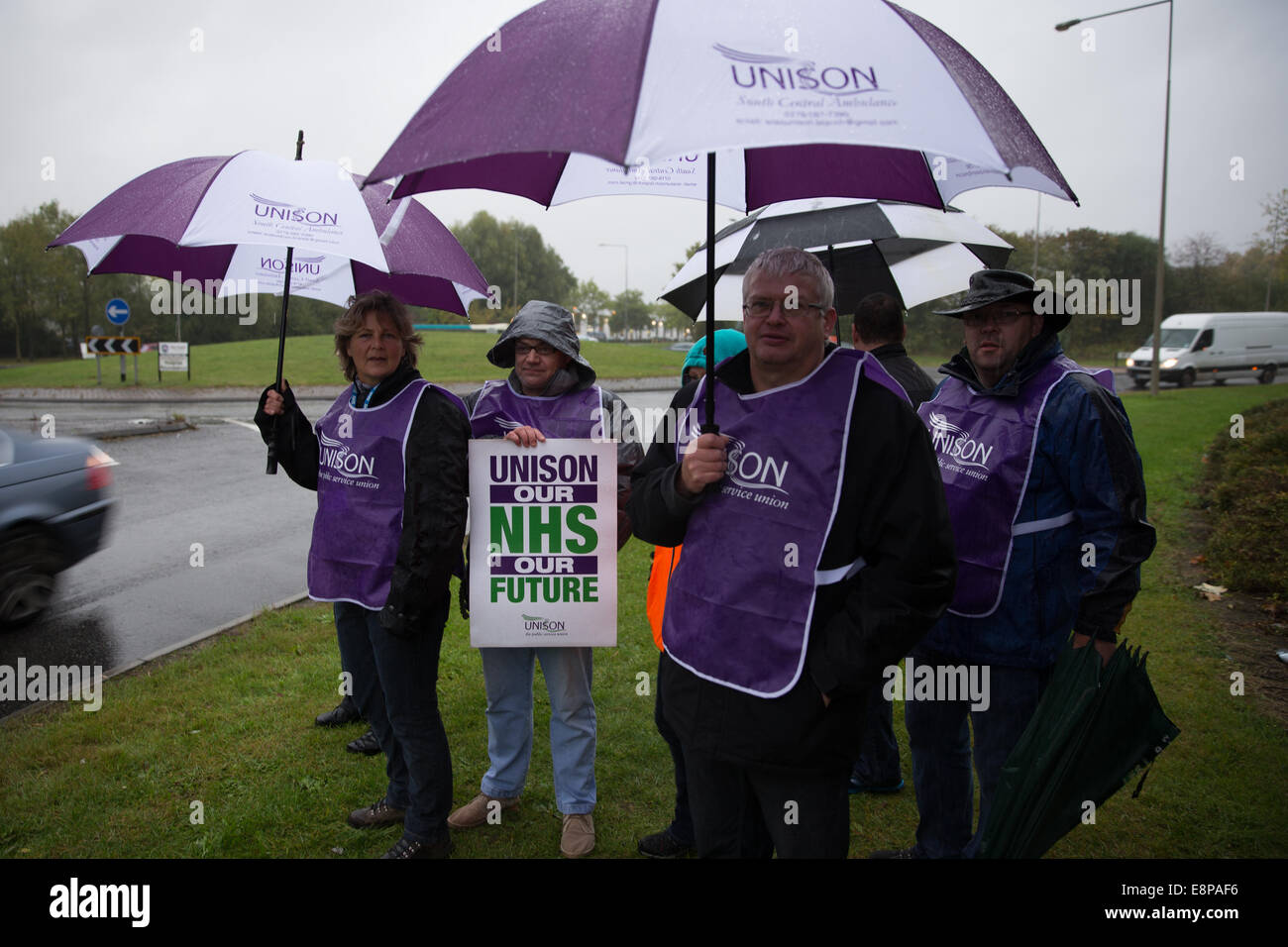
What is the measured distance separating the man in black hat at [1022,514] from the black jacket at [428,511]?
5.71 ft

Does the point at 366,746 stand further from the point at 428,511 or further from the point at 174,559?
the point at 174,559

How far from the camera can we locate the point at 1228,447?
10953mm

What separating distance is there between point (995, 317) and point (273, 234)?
9.09 feet

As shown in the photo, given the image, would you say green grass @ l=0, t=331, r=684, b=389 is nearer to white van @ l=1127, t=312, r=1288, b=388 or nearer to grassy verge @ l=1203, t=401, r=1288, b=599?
white van @ l=1127, t=312, r=1288, b=388

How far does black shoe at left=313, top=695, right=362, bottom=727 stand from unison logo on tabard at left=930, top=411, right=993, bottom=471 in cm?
330

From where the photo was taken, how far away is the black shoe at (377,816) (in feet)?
11.5

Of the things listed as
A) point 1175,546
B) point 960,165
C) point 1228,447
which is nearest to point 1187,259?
point 1228,447

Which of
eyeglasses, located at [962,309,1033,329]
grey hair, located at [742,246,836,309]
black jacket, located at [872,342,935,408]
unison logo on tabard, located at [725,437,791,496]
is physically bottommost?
unison logo on tabard, located at [725,437,791,496]

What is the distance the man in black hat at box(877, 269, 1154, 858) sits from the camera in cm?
258

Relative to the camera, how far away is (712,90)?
6.00 feet

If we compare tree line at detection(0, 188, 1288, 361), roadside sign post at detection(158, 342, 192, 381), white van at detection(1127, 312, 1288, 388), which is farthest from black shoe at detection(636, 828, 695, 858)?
tree line at detection(0, 188, 1288, 361)

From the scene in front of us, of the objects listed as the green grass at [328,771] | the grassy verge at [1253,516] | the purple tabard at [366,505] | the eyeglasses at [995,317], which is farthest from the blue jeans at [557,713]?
the grassy verge at [1253,516]

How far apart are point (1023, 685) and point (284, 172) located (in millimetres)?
3568

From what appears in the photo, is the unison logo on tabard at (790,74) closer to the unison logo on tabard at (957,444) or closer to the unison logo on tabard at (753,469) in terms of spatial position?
the unison logo on tabard at (753,469)
